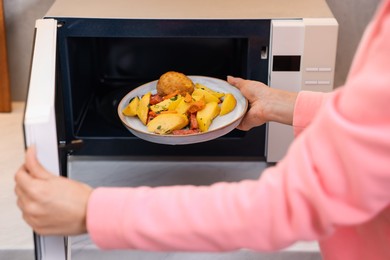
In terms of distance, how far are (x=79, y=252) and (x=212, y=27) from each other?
41cm

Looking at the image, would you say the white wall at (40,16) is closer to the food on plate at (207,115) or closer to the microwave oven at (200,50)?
the microwave oven at (200,50)

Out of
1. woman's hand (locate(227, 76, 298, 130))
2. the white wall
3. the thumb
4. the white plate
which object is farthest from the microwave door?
the white wall

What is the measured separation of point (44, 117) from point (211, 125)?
432 millimetres

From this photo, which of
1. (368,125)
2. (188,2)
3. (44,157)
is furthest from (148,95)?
(368,125)

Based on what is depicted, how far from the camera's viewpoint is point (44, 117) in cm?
56

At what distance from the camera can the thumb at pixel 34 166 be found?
564 mm

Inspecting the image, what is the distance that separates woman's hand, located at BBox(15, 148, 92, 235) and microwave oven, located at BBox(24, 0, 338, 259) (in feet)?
1.41

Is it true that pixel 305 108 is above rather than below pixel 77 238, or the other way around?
above

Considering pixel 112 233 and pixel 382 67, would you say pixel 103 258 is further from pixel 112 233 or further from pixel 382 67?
pixel 382 67

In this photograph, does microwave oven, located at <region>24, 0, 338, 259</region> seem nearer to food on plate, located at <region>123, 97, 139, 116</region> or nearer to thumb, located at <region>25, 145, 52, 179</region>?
food on plate, located at <region>123, 97, 139, 116</region>

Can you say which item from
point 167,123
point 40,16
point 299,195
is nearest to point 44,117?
point 299,195

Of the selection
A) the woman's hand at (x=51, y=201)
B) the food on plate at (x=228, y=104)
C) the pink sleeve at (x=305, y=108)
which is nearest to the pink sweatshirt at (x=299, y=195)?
the woman's hand at (x=51, y=201)

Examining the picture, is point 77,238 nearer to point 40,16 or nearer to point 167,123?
point 167,123

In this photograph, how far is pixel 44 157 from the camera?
1.93 feet
